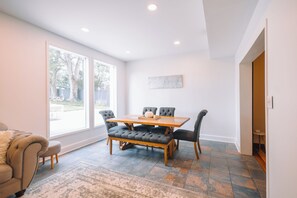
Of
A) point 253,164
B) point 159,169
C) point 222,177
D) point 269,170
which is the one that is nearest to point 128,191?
point 159,169

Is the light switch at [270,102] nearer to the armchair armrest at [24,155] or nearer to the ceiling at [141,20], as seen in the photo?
the ceiling at [141,20]

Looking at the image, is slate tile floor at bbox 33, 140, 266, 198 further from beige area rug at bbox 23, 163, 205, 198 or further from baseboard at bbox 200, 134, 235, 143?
baseboard at bbox 200, 134, 235, 143

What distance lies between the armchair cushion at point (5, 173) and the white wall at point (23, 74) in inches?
43.8

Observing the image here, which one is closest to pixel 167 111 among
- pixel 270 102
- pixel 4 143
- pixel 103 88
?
pixel 103 88

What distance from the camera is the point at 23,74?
256 cm

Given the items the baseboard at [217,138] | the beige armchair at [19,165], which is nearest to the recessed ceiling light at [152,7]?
the beige armchair at [19,165]

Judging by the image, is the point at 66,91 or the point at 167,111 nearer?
the point at 66,91

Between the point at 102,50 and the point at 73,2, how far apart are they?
2.13 meters

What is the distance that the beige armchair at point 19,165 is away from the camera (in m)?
1.59

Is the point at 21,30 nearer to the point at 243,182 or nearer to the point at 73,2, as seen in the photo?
the point at 73,2

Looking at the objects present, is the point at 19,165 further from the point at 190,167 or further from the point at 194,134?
the point at 194,134

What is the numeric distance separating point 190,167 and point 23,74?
348cm

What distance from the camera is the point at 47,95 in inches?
114

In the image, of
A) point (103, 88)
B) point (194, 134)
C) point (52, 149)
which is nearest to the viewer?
point (52, 149)
